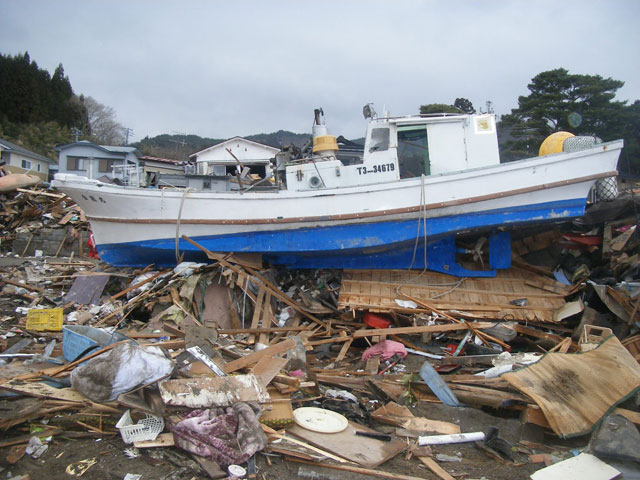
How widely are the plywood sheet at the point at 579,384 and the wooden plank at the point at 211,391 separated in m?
2.31

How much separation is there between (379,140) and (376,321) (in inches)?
126

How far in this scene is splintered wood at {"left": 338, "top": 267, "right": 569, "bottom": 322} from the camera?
265 inches

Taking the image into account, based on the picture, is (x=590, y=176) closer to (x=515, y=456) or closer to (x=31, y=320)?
(x=515, y=456)

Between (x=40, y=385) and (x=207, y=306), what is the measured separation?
356cm

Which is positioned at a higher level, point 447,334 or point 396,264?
point 396,264

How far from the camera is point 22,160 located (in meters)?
28.4

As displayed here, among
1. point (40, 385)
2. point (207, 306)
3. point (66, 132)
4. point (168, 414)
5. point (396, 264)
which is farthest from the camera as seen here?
point (66, 132)

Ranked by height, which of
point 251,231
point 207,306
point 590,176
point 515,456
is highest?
point 590,176

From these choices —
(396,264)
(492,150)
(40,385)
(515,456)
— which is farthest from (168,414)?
(492,150)

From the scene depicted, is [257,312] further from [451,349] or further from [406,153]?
[406,153]

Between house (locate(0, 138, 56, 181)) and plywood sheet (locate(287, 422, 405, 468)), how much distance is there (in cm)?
2832

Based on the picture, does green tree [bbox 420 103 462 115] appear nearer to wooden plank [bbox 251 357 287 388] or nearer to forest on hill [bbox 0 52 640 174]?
forest on hill [bbox 0 52 640 174]

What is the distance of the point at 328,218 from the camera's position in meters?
7.32

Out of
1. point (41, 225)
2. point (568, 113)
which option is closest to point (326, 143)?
point (41, 225)
